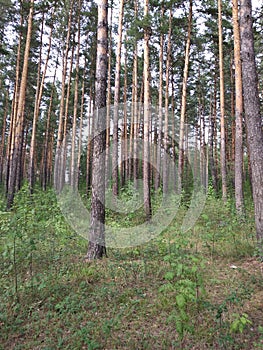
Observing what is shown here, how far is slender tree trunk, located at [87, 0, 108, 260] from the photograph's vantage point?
605 cm

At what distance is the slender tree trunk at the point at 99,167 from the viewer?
19.8 ft

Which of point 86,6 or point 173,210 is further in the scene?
point 86,6

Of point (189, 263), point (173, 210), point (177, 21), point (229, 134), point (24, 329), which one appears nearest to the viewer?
point (24, 329)

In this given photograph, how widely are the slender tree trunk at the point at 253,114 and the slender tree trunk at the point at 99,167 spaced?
3654 millimetres

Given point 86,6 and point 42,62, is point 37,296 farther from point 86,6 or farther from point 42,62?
point 86,6

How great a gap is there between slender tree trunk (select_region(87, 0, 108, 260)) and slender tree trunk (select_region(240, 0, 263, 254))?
3654 mm

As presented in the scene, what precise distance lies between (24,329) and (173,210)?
800cm

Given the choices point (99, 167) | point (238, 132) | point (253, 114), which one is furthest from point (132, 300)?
point (238, 132)

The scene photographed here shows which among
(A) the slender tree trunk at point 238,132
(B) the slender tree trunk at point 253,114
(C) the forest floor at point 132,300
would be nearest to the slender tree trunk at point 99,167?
(C) the forest floor at point 132,300

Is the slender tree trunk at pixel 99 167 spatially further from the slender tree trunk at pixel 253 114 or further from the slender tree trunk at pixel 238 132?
the slender tree trunk at pixel 238 132

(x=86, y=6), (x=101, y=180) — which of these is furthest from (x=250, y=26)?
(x=86, y=6)

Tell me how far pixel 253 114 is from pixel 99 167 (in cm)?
410

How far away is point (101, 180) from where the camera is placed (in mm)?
6258

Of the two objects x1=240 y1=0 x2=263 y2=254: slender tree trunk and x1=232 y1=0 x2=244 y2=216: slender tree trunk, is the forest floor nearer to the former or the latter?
x1=240 y1=0 x2=263 y2=254: slender tree trunk
